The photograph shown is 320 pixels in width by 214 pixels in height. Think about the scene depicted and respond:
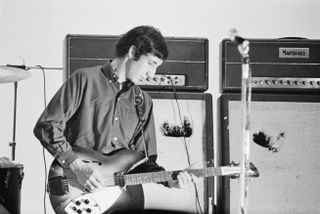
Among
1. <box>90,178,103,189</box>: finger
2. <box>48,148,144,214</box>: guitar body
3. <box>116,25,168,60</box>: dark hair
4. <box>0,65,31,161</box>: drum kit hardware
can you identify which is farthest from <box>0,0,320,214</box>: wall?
<box>90,178,103,189</box>: finger

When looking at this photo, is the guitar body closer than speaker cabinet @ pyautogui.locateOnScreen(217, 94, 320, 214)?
Yes

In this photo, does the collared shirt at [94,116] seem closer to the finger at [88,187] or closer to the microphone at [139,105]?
the microphone at [139,105]

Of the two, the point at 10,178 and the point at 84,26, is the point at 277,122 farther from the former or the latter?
the point at 10,178

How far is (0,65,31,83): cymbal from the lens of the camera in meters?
2.20

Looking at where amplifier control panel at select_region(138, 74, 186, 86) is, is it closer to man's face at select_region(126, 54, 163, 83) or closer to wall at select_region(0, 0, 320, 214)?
man's face at select_region(126, 54, 163, 83)

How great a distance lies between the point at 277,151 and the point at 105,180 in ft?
2.67

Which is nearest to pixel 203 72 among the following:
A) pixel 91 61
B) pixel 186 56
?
pixel 186 56

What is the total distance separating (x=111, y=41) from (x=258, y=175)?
0.93m

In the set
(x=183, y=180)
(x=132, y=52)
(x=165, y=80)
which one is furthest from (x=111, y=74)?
(x=183, y=180)

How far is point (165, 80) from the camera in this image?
2.33 meters

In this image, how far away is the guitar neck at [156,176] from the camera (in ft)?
7.28

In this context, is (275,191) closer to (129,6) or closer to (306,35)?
(306,35)

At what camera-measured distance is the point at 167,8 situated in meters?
2.61

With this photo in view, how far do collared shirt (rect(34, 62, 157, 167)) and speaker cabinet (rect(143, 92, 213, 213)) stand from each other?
6 cm
